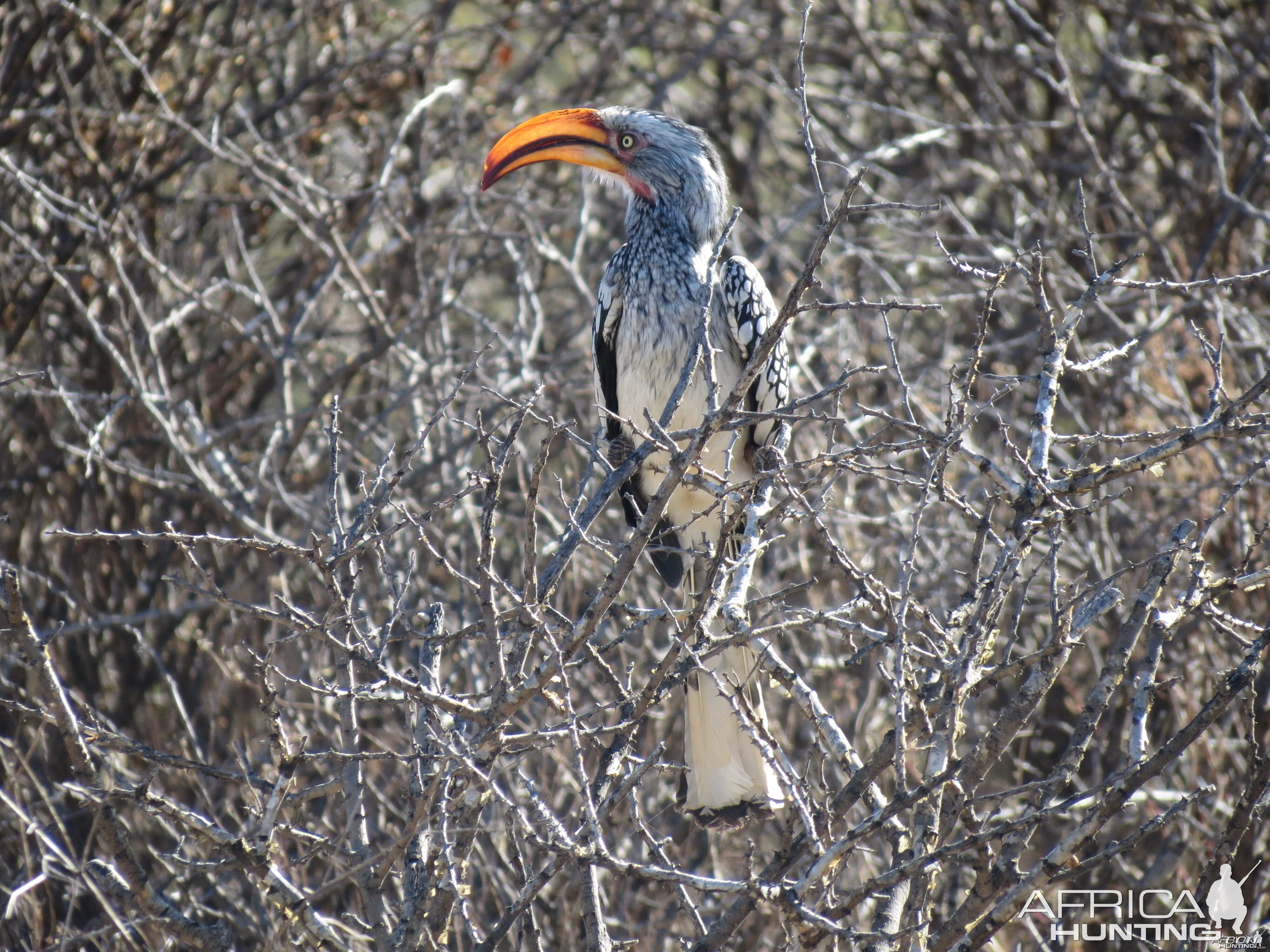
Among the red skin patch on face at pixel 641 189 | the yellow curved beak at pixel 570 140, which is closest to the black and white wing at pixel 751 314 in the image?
the red skin patch on face at pixel 641 189

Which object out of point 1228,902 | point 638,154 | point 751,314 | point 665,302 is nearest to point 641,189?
point 638,154

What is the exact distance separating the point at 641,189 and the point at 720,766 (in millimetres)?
2176

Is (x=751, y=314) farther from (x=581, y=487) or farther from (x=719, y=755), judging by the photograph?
(x=581, y=487)

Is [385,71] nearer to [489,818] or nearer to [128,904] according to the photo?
[489,818]

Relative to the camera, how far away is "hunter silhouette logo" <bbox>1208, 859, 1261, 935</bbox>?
8.68ft

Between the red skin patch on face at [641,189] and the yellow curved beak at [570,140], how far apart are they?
0.04 m

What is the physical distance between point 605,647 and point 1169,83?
4301 mm

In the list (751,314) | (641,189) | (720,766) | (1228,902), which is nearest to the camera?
(1228,902)

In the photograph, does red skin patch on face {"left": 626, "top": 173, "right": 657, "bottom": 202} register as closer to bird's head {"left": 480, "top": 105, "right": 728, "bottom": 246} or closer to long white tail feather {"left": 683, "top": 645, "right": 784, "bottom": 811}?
bird's head {"left": 480, "top": 105, "right": 728, "bottom": 246}

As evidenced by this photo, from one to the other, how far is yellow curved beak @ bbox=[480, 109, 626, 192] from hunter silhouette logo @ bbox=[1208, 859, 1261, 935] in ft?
9.80

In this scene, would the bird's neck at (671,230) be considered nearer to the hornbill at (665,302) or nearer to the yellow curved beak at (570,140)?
the hornbill at (665,302)

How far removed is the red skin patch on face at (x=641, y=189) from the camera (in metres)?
4.17

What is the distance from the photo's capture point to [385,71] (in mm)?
5262

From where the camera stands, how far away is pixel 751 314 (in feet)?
12.4
